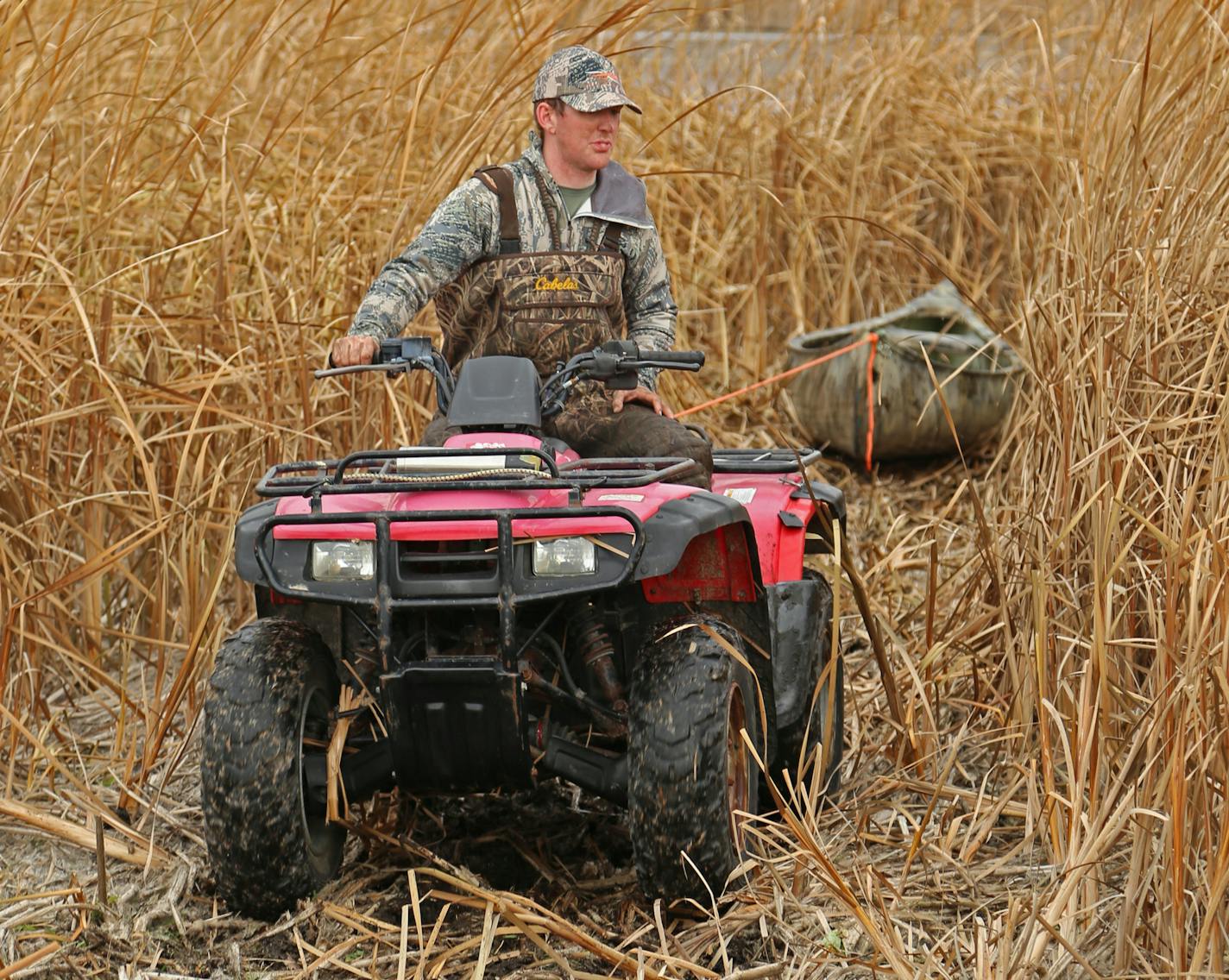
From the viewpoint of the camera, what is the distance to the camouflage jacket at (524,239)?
433 cm

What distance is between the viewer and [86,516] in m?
5.13

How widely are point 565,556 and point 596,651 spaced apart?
1.17ft

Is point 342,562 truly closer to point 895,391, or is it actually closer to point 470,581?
point 470,581

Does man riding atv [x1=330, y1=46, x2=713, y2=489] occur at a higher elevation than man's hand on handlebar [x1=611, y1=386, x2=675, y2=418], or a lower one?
higher

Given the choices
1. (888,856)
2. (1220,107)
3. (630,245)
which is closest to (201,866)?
(888,856)

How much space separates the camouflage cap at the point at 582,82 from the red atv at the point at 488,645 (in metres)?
0.71

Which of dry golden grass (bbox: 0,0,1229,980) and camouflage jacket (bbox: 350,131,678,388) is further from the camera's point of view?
camouflage jacket (bbox: 350,131,678,388)

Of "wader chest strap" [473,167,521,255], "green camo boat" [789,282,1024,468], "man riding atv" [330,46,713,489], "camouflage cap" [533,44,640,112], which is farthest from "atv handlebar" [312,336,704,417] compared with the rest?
"green camo boat" [789,282,1024,468]

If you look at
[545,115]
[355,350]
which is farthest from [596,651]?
[545,115]

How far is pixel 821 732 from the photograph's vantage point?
4.41 m

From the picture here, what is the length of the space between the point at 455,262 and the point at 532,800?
1347 mm

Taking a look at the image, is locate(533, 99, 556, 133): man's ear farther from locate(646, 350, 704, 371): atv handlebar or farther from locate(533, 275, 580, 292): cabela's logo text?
locate(646, 350, 704, 371): atv handlebar

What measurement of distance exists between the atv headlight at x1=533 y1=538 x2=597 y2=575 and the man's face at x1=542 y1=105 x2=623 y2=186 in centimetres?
132

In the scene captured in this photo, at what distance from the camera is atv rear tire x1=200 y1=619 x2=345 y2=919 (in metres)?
3.59
